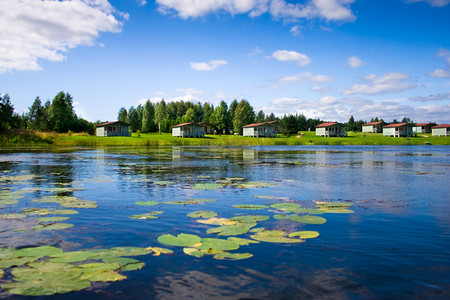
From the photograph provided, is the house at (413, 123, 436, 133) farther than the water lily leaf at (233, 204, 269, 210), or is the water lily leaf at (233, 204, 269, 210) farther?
the house at (413, 123, 436, 133)

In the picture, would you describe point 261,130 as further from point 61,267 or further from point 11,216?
point 61,267

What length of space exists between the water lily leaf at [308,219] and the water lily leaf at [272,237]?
1.33 metres

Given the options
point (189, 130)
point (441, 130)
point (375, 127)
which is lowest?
point (189, 130)

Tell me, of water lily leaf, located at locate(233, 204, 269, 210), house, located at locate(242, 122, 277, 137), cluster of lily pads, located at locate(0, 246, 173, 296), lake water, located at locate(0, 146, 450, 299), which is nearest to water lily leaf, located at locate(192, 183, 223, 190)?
lake water, located at locate(0, 146, 450, 299)

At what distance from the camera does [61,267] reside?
18.4ft

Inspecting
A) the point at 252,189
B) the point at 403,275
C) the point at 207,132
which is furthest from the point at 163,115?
the point at 403,275

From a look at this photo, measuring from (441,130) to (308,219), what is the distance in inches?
6213

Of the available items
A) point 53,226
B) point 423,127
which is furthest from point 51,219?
point 423,127

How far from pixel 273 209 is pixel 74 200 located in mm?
7643

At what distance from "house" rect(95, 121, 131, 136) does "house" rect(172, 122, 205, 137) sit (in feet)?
56.0

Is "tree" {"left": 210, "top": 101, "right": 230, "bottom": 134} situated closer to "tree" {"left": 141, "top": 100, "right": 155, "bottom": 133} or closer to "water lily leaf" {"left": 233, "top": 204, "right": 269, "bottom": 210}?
"tree" {"left": 141, "top": 100, "right": 155, "bottom": 133}

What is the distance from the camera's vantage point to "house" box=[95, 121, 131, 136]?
105 m

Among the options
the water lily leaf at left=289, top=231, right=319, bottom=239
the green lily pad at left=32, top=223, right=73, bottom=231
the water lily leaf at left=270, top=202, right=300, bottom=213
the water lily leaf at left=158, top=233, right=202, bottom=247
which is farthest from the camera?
the water lily leaf at left=270, top=202, right=300, bottom=213

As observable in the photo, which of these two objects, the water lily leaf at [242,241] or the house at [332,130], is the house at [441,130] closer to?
the house at [332,130]
